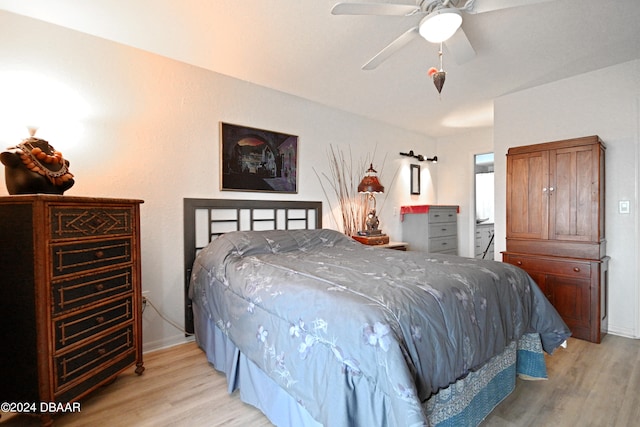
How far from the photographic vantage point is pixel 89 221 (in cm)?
167

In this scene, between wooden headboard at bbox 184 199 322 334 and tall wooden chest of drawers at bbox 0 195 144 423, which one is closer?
tall wooden chest of drawers at bbox 0 195 144 423

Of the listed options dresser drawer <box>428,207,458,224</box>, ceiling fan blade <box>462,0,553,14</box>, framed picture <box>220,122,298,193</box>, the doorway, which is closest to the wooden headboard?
framed picture <box>220,122,298,193</box>

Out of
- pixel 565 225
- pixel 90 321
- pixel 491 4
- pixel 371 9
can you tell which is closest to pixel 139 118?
pixel 90 321

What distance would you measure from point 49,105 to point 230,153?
4.27ft

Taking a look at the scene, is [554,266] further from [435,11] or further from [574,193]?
[435,11]

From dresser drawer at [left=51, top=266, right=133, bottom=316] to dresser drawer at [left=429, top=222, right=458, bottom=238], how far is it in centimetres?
378

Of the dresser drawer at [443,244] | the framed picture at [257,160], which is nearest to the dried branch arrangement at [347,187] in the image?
the framed picture at [257,160]

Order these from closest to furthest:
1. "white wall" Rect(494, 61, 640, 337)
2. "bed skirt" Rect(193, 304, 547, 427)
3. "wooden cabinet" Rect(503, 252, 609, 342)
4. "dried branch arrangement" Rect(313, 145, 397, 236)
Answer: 1. "bed skirt" Rect(193, 304, 547, 427)
2. "wooden cabinet" Rect(503, 252, 609, 342)
3. "white wall" Rect(494, 61, 640, 337)
4. "dried branch arrangement" Rect(313, 145, 397, 236)

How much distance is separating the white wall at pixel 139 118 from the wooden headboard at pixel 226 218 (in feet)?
0.22

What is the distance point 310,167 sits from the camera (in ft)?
11.4

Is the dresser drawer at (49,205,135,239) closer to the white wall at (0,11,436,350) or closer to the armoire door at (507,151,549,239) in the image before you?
the white wall at (0,11,436,350)

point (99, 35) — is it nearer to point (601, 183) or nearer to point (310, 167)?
point (310, 167)

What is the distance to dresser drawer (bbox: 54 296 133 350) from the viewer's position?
1.53m

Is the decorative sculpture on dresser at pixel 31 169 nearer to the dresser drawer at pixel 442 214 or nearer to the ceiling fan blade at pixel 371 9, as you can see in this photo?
the ceiling fan blade at pixel 371 9
